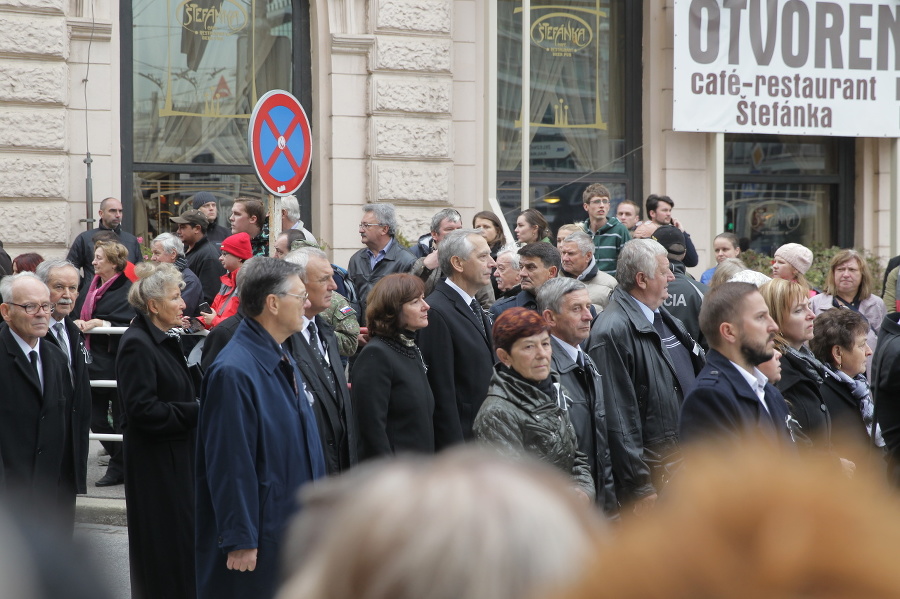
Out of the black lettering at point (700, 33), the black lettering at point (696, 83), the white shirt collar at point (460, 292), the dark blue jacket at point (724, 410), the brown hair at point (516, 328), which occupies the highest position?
the black lettering at point (700, 33)

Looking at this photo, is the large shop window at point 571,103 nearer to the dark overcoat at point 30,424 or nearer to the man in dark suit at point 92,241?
the man in dark suit at point 92,241

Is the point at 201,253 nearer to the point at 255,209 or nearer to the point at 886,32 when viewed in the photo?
the point at 255,209

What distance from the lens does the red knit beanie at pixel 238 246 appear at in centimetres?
866

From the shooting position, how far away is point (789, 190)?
52.5ft

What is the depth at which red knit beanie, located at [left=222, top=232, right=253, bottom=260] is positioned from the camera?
28.4 feet

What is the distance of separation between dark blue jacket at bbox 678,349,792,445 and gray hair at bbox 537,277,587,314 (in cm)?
115

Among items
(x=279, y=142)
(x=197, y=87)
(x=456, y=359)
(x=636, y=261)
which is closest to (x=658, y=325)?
(x=636, y=261)

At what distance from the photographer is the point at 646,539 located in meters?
1.04

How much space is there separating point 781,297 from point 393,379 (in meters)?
2.03

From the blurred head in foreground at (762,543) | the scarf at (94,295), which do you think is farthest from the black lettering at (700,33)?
the blurred head in foreground at (762,543)

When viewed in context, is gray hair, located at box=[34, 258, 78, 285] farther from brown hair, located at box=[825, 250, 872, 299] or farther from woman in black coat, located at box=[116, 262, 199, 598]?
brown hair, located at box=[825, 250, 872, 299]

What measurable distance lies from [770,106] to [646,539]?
1404 centimetres

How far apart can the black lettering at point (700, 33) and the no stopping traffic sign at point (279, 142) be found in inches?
282

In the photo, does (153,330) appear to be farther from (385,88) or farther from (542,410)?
(385,88)
